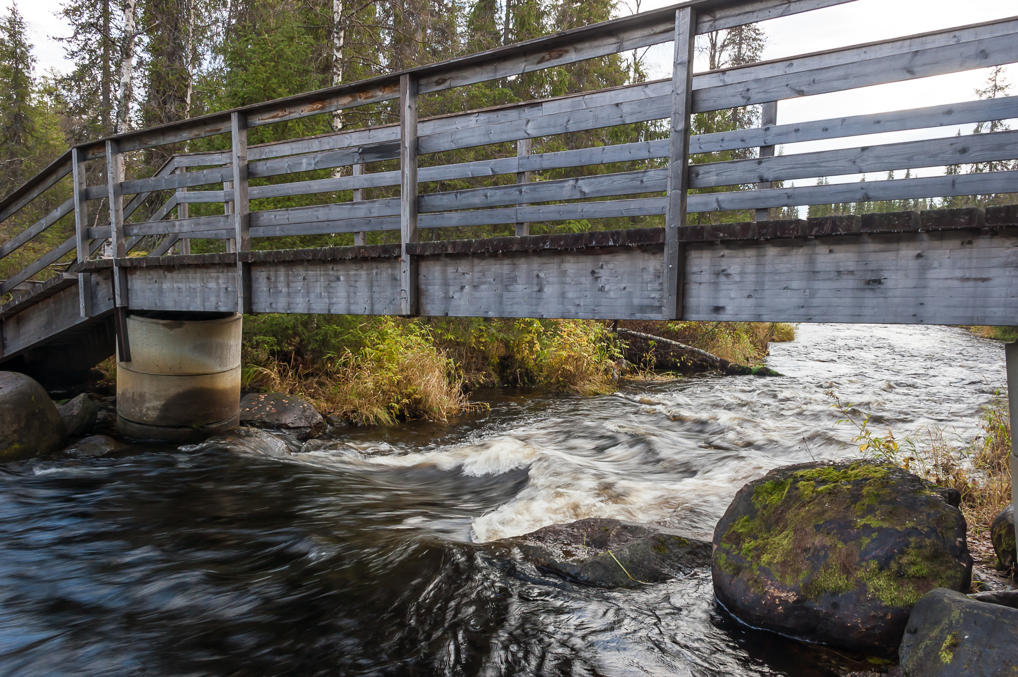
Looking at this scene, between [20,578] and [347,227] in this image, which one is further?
[347,227]

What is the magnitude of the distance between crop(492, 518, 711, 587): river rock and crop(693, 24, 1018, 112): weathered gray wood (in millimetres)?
3111

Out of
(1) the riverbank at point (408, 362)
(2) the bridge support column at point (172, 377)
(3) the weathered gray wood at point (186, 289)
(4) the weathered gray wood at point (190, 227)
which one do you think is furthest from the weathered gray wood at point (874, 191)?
(1) the riverbank at point (408, 362)

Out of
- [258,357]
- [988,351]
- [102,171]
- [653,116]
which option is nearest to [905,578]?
[653,116]

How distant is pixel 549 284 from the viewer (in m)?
4.79

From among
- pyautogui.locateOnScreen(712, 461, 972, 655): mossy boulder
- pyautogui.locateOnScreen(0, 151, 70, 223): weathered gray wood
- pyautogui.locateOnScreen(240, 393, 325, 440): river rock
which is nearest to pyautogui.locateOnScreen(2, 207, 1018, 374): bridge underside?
pyautogui.locateOnScreen(712, 461, 972, 655): mossy boulder

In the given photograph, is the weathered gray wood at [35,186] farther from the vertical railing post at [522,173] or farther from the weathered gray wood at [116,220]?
the vertical railing post at [522,173]

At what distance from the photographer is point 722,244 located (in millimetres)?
4051

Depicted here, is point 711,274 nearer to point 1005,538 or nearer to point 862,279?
point 862,279

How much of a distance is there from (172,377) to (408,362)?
3.55 metres

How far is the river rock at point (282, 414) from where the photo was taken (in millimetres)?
8797

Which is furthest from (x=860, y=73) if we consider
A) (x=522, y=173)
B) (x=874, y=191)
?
(x=522, y=173)

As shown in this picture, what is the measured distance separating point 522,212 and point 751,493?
277 cm

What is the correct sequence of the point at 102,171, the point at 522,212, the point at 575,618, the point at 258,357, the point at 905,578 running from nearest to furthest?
the point at 905,578 → the point at 575,618 → the point at 522,212 → the point at 258,357 → the point at 102,171

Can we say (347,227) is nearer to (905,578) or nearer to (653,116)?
(653,116)
